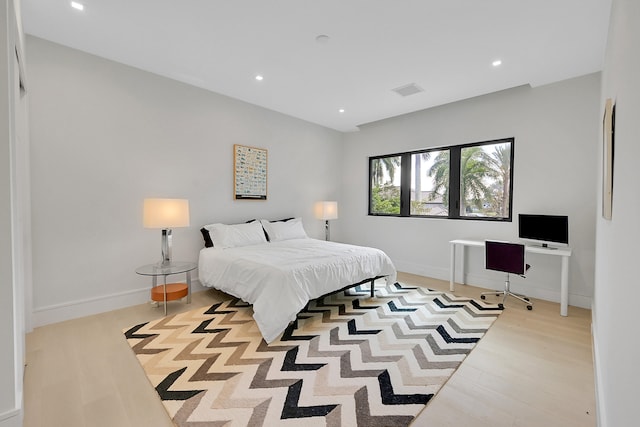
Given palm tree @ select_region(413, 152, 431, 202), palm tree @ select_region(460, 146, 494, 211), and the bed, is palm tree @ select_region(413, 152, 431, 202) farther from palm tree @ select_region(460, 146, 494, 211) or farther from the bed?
the bed

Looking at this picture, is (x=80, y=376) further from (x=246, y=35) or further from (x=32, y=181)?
(x=246, y=35)

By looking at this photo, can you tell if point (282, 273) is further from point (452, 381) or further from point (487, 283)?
point (487, 283)

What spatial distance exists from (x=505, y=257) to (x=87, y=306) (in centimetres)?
483

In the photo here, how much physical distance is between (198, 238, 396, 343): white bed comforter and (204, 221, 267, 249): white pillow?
0.14 meters

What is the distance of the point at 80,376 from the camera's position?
2014mm

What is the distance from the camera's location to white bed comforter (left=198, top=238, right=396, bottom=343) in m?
2.52

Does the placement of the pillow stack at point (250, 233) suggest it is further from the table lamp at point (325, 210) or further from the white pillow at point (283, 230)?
the table lamp at point (325, 210)

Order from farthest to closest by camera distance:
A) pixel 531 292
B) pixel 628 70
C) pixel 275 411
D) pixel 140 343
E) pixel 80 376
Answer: pixel 531 292, pixel 140 343, pixel 80 376, pixel 275 411, pixel 628 70

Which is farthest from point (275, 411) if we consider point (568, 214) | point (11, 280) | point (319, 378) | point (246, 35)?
point (568, 214)

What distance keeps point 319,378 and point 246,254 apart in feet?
5.57

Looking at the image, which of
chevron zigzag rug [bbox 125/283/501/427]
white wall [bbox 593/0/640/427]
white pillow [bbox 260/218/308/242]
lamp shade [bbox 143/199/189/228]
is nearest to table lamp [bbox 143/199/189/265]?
lamp shade [bbox 143/199/189/228]

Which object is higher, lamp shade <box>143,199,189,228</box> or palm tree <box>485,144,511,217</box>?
palm tree <box>485,144,511,217</box>

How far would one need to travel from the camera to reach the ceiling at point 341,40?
2250mm

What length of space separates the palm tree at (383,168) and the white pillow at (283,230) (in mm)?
1960
